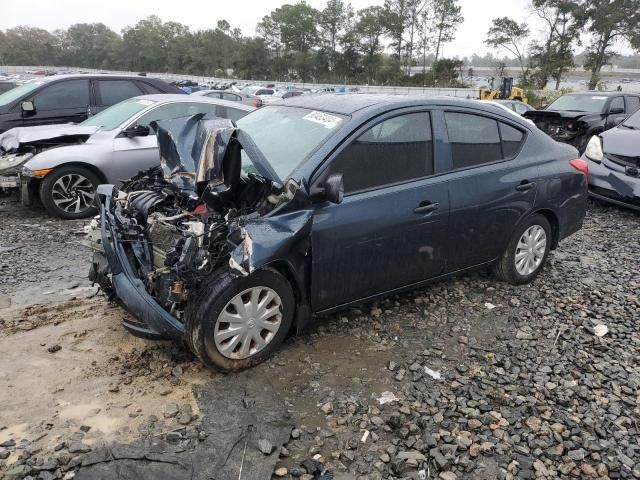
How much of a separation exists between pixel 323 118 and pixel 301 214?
2.87 ft

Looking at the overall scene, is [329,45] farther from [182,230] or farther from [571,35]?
[182,230]

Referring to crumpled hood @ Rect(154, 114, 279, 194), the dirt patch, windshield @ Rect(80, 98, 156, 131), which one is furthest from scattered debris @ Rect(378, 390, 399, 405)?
windshield @ Rect(80, 98, 156, 131)

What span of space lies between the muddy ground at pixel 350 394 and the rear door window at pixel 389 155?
1166 millimetres

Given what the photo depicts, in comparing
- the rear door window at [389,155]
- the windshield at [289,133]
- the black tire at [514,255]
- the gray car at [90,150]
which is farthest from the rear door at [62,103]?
the black tire at [514,255]

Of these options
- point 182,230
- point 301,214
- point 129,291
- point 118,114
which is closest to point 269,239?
point 301,214

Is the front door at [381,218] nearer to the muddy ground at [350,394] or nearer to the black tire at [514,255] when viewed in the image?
the muddy ground at [350,394]

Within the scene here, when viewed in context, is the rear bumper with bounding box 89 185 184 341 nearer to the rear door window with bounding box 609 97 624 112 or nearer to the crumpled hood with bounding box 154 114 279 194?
the crumpled hood with bounding box 154 114 279 194

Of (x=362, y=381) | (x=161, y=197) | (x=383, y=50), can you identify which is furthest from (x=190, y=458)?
(x=383, y=50)

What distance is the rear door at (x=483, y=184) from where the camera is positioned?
3.90 meters

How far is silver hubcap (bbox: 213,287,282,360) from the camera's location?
309 cm

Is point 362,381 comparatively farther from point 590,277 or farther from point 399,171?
point 590,277

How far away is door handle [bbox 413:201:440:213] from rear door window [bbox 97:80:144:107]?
6.32 m

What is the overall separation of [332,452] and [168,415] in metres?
0.94

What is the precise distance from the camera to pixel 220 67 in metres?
77.4
